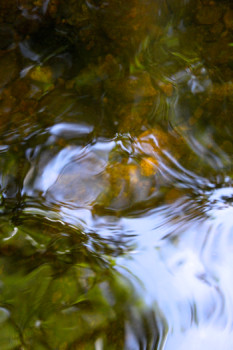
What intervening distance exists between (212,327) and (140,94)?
1.08 metres

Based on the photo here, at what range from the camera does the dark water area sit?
1.29 metres

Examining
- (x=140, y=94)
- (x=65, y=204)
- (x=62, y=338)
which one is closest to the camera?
(x=62, y=338)

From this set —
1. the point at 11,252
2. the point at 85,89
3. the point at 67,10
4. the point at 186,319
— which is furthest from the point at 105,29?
the point at 186,319

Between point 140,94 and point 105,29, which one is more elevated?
point 105,29

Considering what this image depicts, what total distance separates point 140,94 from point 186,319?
3.40 ft

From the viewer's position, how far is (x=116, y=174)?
59.9 inches

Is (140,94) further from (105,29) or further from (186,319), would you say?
(186,319)

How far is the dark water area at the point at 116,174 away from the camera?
129cm

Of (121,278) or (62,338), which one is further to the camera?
(121,278)

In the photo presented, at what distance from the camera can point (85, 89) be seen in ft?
5.37

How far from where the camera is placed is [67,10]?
1.68 metres

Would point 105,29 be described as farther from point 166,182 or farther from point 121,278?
point 121,278

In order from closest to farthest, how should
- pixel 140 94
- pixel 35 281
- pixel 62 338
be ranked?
pixel 62 338
pixel 35 281
pixel 140 94

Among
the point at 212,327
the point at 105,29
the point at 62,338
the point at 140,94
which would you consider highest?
the point at 105,29
